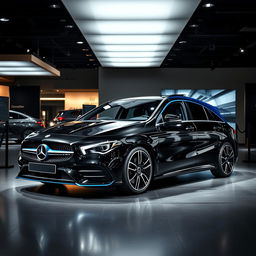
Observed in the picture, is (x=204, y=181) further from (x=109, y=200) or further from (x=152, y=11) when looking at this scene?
(x=152, y=11)

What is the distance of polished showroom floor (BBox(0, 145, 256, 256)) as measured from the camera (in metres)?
3.62

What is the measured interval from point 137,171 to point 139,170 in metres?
0.04

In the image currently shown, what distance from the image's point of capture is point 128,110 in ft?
23.6

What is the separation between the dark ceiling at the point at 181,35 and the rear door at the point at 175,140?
12.4ft

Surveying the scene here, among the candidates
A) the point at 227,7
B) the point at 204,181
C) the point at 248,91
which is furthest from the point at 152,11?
the point at 248,91

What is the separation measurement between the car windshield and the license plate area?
58.7 inches

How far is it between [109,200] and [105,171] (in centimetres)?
38

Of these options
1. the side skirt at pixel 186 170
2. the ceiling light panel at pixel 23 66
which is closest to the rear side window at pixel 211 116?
the side skirt at pixel 186 170

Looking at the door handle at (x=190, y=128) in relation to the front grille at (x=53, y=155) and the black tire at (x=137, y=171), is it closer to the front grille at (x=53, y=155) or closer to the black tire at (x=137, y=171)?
the black tire at (x=137, y=171)

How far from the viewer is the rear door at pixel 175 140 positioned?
255 inches

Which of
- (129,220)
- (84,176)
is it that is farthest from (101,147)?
(129,220)

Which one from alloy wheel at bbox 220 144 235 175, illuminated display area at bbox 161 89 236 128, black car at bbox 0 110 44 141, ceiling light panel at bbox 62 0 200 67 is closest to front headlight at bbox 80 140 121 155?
alloy wheel at bbox 220 144 235 175

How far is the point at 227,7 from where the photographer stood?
11.1 m

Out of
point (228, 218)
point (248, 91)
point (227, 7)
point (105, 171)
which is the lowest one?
point (228, 218)
